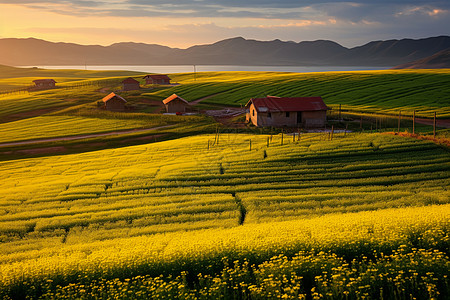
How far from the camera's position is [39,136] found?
2584 inches

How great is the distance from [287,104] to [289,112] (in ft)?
6.39

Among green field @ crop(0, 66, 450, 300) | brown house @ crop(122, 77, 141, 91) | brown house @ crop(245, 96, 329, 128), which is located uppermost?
brown house @ crop(122, 77, 141, 91)

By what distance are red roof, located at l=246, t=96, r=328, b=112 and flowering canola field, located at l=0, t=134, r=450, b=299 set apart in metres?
21.2

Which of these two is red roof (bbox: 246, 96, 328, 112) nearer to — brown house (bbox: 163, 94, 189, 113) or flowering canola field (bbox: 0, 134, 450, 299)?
flowering canola field (bbox: 0, 134, 450, 299)

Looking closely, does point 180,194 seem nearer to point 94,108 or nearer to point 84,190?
point 84,190

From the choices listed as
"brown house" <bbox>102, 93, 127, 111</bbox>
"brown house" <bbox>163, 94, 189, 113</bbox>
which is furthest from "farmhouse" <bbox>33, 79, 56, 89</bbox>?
"brown house" <bbox>163, 94, 189, 113</bbox>

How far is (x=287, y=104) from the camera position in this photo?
233 ft

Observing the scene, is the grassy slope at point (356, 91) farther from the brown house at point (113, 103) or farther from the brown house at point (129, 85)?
the brown house at point (113, 103)

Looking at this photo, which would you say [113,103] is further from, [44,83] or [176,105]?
[44,83]


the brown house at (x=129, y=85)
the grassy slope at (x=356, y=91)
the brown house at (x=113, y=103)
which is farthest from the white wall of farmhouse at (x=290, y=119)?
the brown house at (x=129, y=85)

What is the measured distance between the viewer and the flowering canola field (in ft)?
43.5

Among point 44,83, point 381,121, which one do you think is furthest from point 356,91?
point 44,83

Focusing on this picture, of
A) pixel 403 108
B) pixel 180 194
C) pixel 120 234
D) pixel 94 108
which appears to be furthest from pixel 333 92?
pixel 120 234

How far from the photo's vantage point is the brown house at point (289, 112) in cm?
6969
